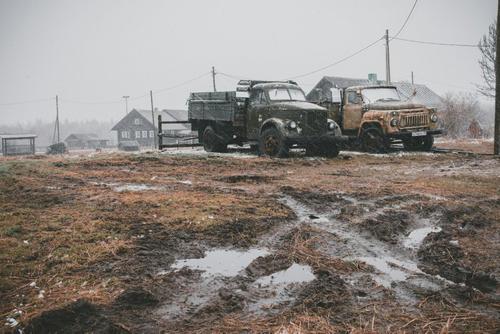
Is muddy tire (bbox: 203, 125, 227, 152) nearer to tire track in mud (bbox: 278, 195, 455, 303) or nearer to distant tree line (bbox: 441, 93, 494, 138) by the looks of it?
tire track in mud (bbox: 278, 195, 455, 303)

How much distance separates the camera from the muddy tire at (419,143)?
566 inches

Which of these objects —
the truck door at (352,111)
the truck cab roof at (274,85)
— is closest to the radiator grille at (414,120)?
the truck door at (352,111)

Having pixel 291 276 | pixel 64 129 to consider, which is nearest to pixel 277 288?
pixel 291 276

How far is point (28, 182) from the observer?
8.09 metres

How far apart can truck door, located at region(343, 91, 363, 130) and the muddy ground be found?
7.12 m

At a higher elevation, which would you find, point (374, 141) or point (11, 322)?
point (374, 141)

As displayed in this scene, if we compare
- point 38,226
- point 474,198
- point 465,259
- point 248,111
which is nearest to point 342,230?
point 465,259

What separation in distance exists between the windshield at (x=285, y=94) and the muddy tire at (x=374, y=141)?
263 centimetres

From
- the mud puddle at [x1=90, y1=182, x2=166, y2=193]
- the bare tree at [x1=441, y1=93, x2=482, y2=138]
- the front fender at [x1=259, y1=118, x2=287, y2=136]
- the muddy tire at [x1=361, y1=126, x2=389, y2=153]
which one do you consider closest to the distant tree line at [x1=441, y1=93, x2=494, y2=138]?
the bare tree at [x1=441, y1=93, x2=482, y2=138]

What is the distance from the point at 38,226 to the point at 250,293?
2936 millimetres

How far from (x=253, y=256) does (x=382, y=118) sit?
10691mm

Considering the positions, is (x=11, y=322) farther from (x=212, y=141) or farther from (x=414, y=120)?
(x=414, y=120)

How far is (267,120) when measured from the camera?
1238cm

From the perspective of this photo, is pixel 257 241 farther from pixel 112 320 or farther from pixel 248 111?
pixel 248 111
